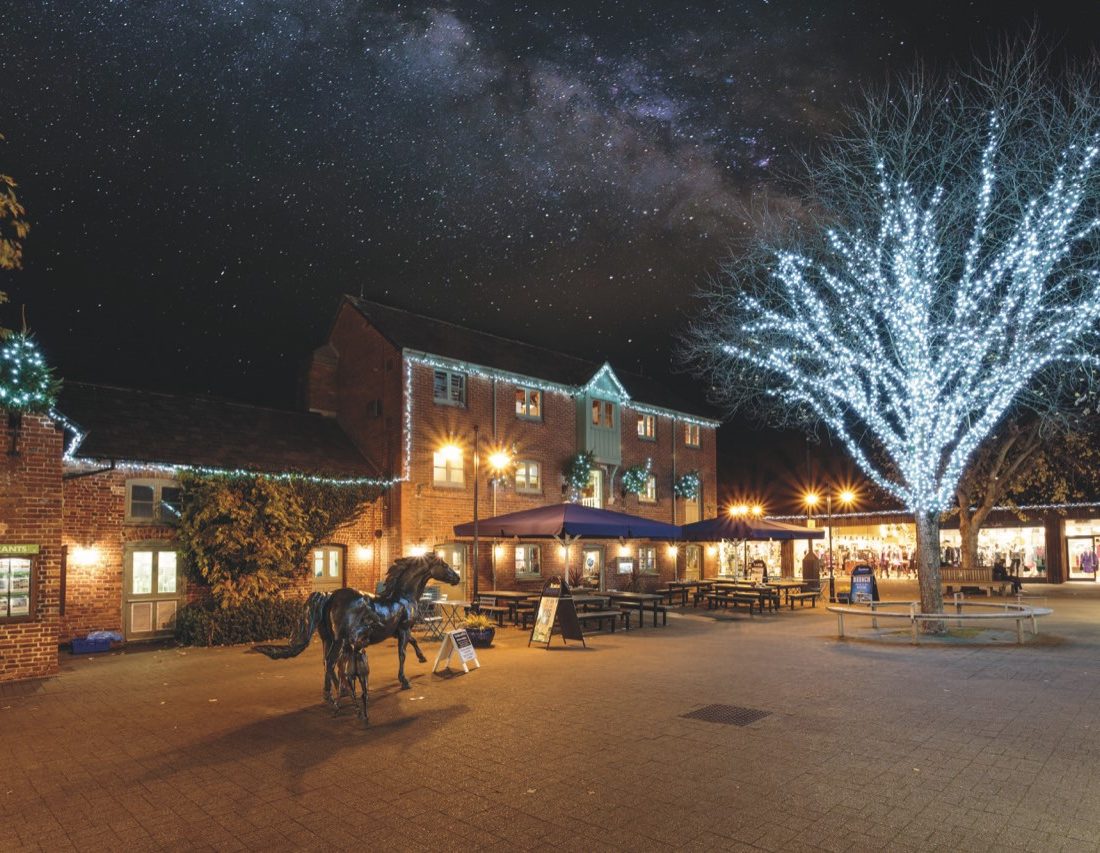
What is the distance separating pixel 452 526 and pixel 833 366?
11634 mm

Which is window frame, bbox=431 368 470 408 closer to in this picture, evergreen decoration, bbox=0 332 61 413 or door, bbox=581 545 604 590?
door, bbox=581 545 604 590

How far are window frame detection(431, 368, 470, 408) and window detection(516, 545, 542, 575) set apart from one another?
5043 mm

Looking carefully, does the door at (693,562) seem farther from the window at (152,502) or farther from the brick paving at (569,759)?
the window at (152,502)

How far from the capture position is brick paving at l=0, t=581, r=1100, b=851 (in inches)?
232

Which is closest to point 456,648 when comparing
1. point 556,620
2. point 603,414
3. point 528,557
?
point 556,620

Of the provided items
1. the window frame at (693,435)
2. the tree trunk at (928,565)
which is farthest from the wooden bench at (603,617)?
the window frame at (693,435)

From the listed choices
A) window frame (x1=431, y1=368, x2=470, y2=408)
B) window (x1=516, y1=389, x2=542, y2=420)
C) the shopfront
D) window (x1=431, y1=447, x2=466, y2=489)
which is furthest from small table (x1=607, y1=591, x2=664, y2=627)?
the shopfront

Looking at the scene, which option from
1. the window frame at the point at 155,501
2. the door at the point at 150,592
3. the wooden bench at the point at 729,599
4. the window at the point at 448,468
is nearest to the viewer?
the door at the point at 150,592

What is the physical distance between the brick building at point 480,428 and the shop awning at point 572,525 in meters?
3.68

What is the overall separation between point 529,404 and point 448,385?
Result: 11.8ft

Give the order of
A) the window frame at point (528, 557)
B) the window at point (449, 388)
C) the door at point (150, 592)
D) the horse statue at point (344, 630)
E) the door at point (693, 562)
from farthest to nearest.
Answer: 1. the door at point (693, 562)
2. the window frame at point (528, 557)
3. the window at point (449, 388)
4. the door at point (150, 592)
5. the horse statue at point (344, 630)

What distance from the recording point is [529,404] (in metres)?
27.3

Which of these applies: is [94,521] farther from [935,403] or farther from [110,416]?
[935,403]

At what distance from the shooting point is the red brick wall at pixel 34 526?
12906 mm
